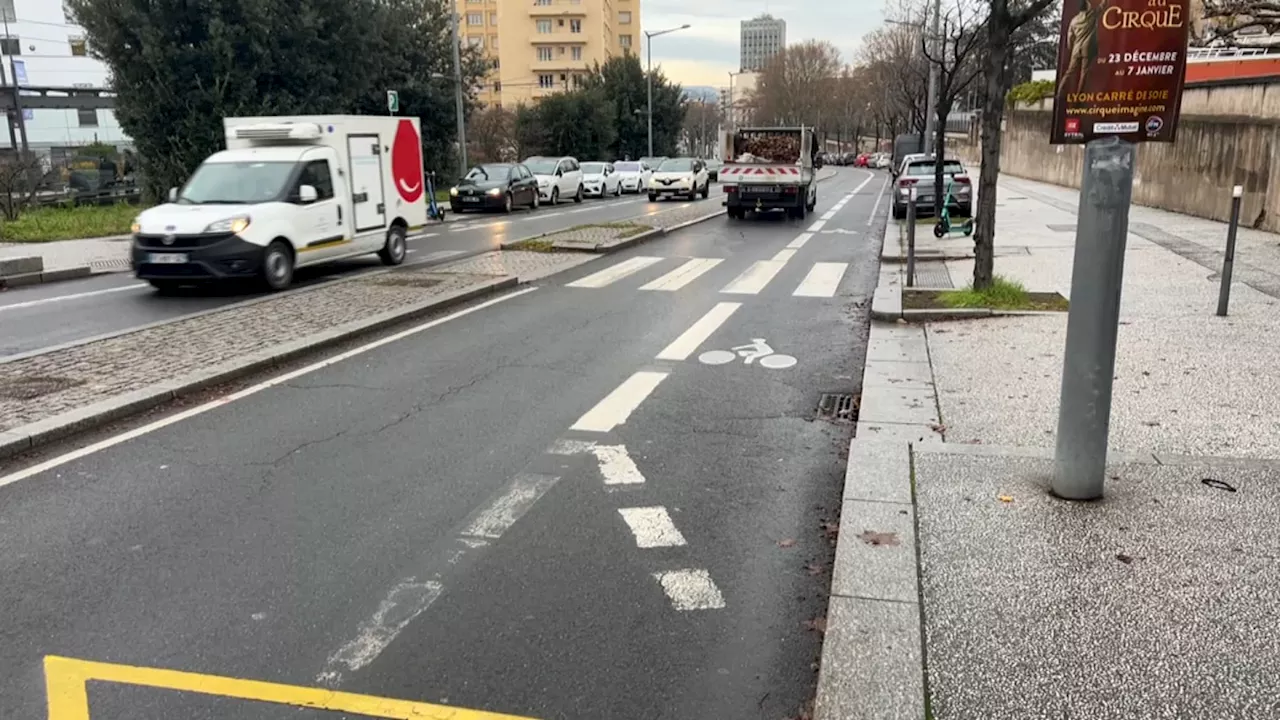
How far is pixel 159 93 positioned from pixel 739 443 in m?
24.3

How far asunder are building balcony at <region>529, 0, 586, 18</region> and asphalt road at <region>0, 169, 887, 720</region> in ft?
305

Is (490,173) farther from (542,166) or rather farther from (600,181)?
(600,181)

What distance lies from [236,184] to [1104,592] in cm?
1281

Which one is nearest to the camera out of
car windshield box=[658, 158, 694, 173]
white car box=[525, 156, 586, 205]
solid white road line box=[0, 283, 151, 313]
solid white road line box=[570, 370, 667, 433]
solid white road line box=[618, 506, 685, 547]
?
solid white road line box=[618, 506, 685, 547]

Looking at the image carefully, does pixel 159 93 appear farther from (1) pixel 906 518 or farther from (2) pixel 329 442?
(1) pixel 906 518

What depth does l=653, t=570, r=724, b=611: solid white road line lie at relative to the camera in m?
4.06

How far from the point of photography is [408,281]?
43.3 feet

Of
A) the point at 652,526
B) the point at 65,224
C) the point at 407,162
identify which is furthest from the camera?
the point at 65,224

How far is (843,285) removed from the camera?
535 inches

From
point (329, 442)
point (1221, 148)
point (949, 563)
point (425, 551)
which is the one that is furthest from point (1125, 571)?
point (1221, 148)

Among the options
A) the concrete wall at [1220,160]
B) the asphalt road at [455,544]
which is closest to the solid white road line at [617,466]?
the asphalt road at [455,544]

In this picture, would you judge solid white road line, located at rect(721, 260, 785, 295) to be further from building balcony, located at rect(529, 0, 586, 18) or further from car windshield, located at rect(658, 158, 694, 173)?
building balcony, located at rect(529, 0, 586, 18)

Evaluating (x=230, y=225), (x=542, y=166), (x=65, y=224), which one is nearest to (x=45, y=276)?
(x=230, y=225)

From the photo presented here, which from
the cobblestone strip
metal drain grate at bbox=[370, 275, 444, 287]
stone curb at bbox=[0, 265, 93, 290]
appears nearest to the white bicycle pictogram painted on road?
the cobblestone strip
